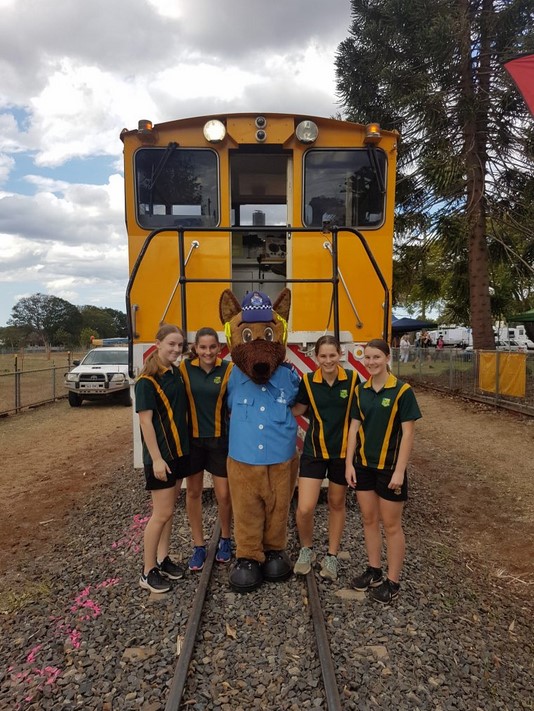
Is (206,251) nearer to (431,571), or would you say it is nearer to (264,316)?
(264,316)

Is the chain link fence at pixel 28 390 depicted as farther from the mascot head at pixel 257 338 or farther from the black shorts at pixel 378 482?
the black shorts at pixel 378 482

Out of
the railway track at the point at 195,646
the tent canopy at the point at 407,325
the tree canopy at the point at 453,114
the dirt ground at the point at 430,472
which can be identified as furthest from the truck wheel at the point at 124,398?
the tent canopy at the point at 407,325

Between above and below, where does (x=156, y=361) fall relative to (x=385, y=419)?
above

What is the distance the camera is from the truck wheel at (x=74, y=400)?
14633 millimetres

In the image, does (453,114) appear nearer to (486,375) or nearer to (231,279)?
(486,375)

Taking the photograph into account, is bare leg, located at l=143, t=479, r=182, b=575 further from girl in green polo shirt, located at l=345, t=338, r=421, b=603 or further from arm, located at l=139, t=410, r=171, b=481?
girl in green polo shirt, located at l=345, t=338, r=421, b=603

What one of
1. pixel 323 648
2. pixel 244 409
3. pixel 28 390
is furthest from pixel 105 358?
pixel 323 648

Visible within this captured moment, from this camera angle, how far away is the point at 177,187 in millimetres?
5723

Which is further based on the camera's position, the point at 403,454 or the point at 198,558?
the point at 198,558

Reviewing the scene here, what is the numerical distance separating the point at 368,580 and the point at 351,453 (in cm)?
95

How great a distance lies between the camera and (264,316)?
12.1 ft

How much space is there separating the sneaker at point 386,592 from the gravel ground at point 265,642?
54 mm

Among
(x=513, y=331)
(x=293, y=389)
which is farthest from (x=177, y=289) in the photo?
(x=513, y=331)

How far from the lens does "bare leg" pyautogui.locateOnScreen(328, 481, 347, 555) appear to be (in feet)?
12.3
